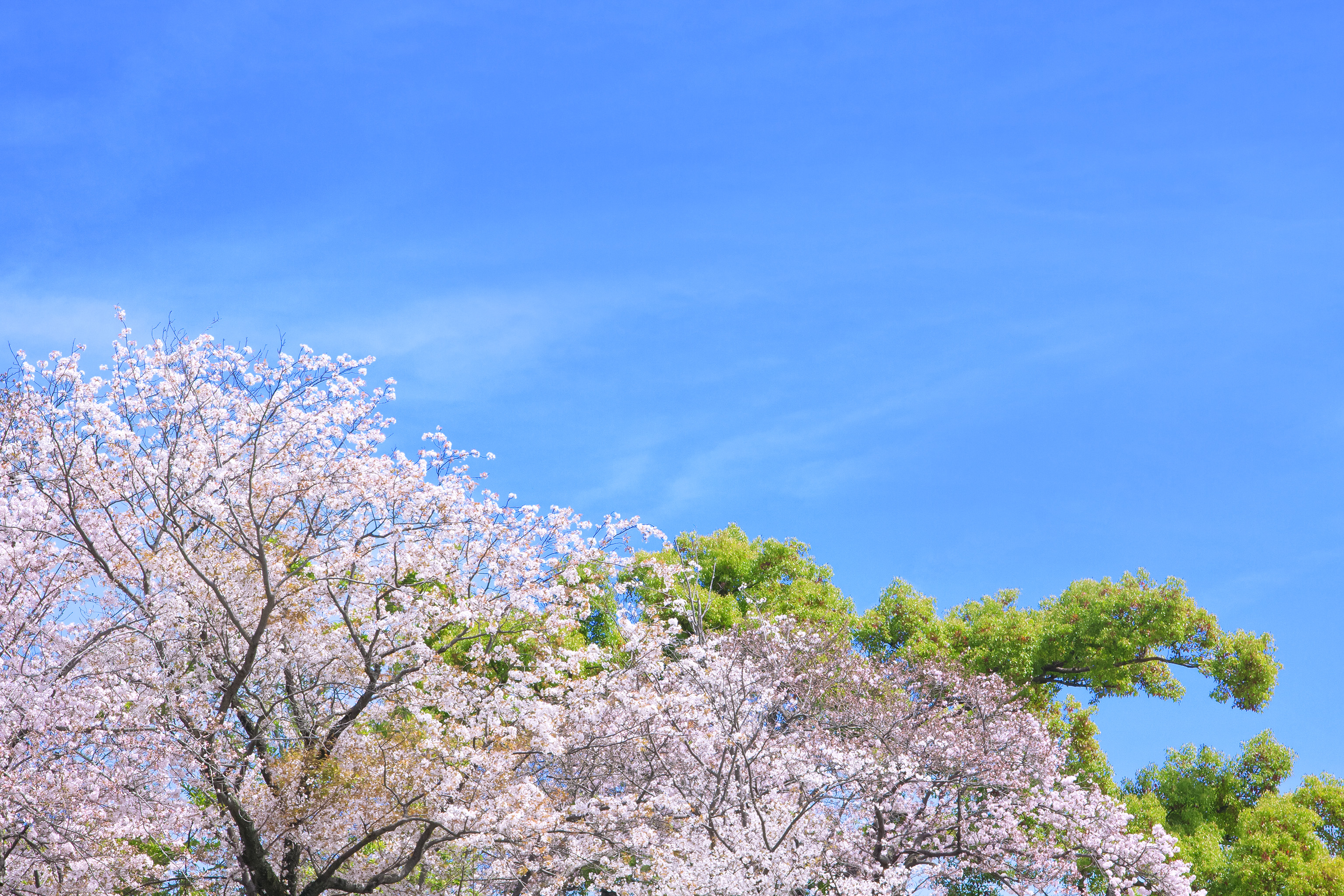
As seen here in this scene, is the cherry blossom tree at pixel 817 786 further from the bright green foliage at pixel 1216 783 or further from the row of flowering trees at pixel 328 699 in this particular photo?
the bright green foliage at pixel 1216 783

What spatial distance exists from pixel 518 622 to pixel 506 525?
1.68 m

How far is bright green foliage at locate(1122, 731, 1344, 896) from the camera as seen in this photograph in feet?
69.3

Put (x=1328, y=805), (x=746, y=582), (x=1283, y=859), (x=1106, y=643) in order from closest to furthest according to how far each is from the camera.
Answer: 1. (x=1283, y=859)
2. (x=1328, y=805)
3. (x=1106, y=643)
4. (x=746, y=582)

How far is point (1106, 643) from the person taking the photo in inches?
1005

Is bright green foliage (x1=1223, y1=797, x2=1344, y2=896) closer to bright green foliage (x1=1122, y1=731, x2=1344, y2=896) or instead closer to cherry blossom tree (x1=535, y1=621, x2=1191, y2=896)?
bright green foliage (x1=1122, y1=731, x2=1344, y2=896)

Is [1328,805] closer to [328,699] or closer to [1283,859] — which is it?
[1283,859]

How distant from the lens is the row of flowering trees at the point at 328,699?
13.5 m

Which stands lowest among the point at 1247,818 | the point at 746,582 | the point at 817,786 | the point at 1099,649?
the point at 817,786

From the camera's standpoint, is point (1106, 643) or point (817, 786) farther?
point (1106, 643)

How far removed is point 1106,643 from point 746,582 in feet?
34.6

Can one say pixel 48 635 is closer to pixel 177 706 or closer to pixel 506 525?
pixel 177 706

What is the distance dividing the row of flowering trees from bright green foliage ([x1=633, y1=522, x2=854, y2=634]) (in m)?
9.29

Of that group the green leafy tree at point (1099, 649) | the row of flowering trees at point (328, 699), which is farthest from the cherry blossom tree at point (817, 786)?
the green leafy tree at point (1099, 649)

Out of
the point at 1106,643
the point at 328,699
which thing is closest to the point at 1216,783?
the point at 1106,643
